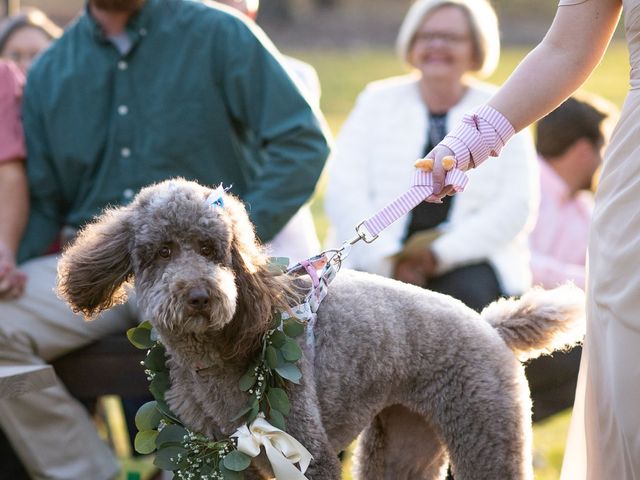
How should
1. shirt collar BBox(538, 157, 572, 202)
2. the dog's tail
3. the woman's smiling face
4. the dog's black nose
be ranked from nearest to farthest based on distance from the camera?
the dog's black nose
the dog's tail
the woman's smiling face
shirt collar BBox(538, 157, 572, 202)

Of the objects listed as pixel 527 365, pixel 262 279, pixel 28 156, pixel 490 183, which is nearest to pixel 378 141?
pixel 490 183

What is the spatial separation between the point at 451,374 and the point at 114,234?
3.24ft

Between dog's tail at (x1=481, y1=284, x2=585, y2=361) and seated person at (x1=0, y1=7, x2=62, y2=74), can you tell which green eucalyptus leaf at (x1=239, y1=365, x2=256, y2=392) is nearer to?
dog's tail at (x1=481, y1=284, x2=585, y2=361)

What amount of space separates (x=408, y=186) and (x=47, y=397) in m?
1.89

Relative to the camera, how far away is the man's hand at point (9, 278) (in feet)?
13.1

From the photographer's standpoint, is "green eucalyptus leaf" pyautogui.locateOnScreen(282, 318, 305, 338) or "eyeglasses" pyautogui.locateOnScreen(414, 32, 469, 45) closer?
"green eucalyptus leaf" pyautogui.locateOnScreen(282, 318, 305, 338)

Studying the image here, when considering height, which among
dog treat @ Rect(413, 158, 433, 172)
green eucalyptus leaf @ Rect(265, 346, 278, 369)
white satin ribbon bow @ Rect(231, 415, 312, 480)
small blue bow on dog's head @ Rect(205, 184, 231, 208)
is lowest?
white satin ribbon bow @ Rect(231, 415, 312, 480)

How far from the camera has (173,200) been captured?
2527 millimetres

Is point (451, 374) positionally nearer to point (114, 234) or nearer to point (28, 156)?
point (114, 234)

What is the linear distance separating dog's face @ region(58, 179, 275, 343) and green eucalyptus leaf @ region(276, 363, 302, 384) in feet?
0.40

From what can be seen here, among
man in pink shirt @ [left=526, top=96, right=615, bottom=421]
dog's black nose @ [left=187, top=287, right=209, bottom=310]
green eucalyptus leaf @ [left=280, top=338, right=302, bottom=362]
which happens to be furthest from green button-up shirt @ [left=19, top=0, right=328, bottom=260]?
man in pink shirt @ [left=526, top=96, right=615, bottom=421]

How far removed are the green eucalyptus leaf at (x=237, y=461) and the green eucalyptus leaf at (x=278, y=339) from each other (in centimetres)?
29

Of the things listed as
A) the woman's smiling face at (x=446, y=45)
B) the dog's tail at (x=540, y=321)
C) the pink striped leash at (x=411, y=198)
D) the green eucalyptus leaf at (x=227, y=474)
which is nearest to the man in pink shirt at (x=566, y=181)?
the woman's smiling face at (x=446, y=45)

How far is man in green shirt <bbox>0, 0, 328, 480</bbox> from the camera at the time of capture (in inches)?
156
